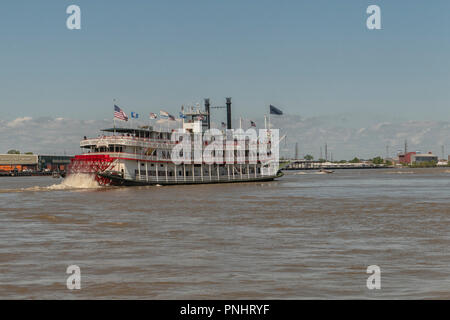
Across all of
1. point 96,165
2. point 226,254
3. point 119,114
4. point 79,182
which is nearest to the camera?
point 226,254

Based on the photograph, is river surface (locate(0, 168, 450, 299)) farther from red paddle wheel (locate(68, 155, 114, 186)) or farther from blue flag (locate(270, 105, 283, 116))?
blue flag (locate(270, 105, 283, 116))

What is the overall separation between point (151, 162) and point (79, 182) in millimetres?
9559

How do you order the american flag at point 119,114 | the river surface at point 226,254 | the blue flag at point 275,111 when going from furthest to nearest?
1. the blue flag at point 275,111
2. the american flag at point 119,114
3. the river surface at point 226,254

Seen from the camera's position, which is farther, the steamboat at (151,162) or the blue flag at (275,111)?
the blue flag at (275,111)

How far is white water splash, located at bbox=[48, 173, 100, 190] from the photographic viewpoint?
69.2m

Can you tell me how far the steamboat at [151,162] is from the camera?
6906cm

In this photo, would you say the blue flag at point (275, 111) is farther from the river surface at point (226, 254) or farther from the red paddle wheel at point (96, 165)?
the river surface at point (226, 254)

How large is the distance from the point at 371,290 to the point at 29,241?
14.5 m

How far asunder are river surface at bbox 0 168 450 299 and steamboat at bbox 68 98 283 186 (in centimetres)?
3407

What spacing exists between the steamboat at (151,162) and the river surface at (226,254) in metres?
34.1

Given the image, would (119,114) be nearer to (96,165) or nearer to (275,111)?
(96,165)

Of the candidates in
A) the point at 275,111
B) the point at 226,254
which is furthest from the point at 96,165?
the point at 226,254

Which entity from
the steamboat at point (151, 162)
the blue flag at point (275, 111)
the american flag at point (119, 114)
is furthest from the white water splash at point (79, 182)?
the blue flag at point (275, 111)

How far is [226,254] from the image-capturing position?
1912 cm
